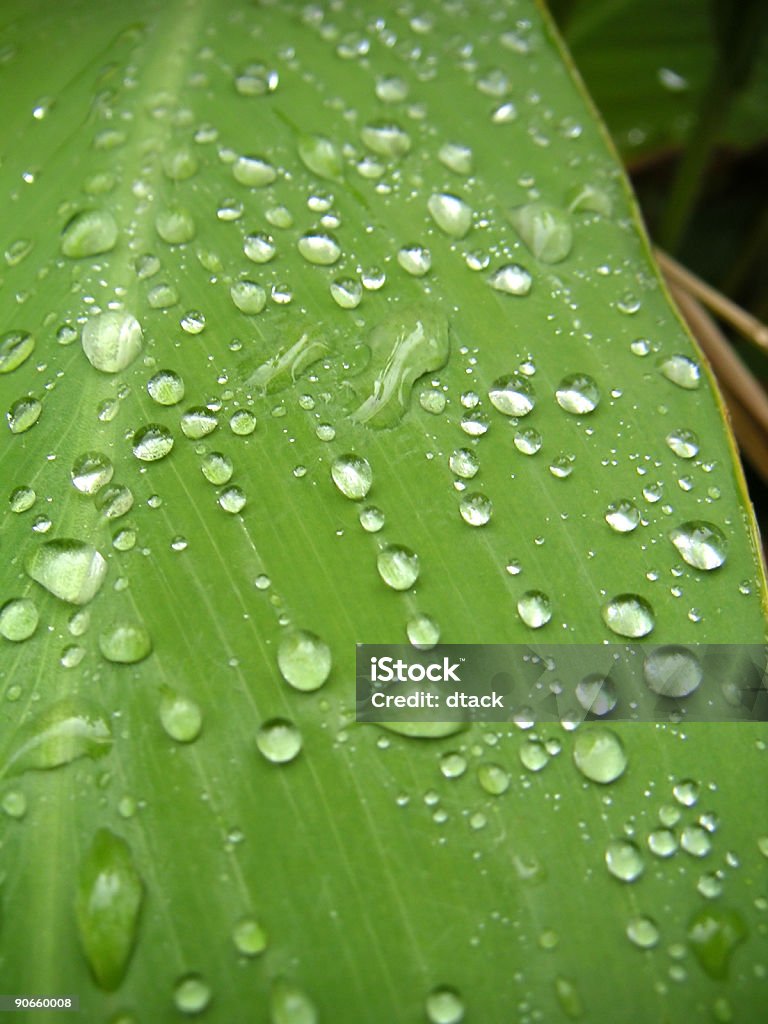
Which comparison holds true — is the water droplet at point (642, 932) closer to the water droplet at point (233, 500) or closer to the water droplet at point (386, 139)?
the water droplet at point (233, 500)

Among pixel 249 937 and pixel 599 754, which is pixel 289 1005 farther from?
pixel 599 754

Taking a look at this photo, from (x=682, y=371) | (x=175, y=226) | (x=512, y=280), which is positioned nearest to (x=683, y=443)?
(x=682, y=371)

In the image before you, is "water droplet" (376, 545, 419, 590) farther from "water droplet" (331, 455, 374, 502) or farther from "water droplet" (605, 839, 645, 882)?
"water droplet" (605, 839, 645, 882)

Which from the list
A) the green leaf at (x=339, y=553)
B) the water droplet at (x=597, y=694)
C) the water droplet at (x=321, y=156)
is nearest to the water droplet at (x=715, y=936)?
the green leaf at (x=339, y=553)

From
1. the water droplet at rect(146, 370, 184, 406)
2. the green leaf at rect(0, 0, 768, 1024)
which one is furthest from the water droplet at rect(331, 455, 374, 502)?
the water droplet at rect(146, 370, 184, 406)

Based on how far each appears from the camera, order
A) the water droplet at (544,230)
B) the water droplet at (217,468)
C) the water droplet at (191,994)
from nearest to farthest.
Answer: the water droplet at (191,994)
the water droplet at (217,468)
the water droplet at (544,230)

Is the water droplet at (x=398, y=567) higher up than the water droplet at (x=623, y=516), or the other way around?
the water droplet at (x=398, y=567)
